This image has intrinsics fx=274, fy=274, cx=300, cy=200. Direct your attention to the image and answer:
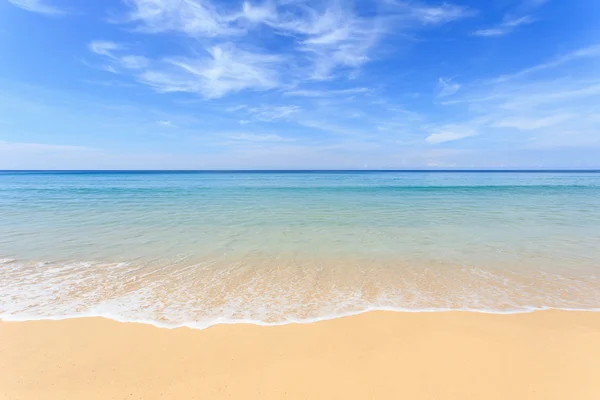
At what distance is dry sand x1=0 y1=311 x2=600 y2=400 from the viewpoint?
3023 millimetres

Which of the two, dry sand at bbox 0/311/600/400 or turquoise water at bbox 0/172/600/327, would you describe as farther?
turquoise water at bbox 0/172/600/327

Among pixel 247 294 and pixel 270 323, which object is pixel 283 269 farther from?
pixel 270 323

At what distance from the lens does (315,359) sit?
3.49m

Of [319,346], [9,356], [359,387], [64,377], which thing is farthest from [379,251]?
[9,356]

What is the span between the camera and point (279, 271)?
21.6ft

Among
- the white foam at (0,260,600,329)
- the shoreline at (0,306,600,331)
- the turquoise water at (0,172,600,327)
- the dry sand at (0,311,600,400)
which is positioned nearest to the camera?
the dry sand at (0,311,600,400)

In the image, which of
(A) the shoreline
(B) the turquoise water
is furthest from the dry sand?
(B) the turquoise water

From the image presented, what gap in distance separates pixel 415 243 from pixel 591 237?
6.38 meters

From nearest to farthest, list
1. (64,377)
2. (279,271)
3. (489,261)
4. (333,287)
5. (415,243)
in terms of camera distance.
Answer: (64,377) → (333,287) → (279,271) → (489,261) → (415,243)

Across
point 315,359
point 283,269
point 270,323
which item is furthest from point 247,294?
point 315,359

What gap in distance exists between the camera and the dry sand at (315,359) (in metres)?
3.02

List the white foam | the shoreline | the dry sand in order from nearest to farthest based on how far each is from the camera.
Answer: the dry sand
the shoreline
the white foam

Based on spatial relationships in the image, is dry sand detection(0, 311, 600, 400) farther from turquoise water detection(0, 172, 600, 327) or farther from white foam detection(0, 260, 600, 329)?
turquoise water detection(0, 172, 600, 327)

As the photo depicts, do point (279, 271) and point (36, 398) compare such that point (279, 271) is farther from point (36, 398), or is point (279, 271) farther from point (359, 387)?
point (36, 398)
